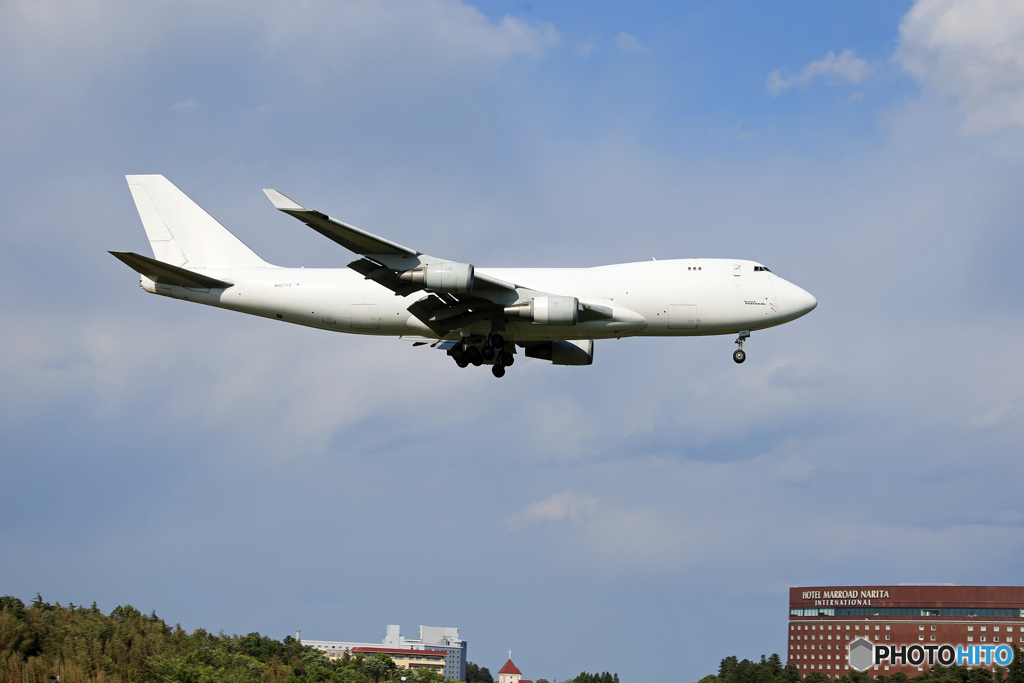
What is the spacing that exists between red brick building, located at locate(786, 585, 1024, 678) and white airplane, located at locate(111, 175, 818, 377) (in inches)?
4111

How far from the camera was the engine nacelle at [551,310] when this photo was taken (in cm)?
3762

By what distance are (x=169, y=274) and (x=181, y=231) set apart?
428 centimetres

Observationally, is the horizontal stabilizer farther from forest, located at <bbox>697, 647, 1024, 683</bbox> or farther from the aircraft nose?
forest, located at <bbox>697, 647, 1024, 683</bbox>

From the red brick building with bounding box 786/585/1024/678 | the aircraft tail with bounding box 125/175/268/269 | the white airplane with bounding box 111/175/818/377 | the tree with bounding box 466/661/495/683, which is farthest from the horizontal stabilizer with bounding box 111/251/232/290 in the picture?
the tree with bounding box 466/661/495/683

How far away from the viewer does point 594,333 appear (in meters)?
39.2

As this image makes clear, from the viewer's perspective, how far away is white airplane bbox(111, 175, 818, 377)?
124 feet

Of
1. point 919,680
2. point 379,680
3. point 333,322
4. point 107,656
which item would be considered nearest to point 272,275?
point 333,322

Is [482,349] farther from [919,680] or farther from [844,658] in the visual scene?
[844,658]

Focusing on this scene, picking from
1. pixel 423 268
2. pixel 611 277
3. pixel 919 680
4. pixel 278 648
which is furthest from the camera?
pixel 919 680

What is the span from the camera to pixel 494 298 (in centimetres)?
3894

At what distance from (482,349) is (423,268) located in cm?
544

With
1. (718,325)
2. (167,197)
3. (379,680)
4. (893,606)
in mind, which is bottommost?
(379,680)

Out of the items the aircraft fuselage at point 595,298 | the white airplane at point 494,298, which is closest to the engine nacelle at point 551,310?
the white airplane at point 494,298

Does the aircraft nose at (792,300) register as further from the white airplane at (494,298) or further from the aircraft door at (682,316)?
the aircraft door at (682,316)
